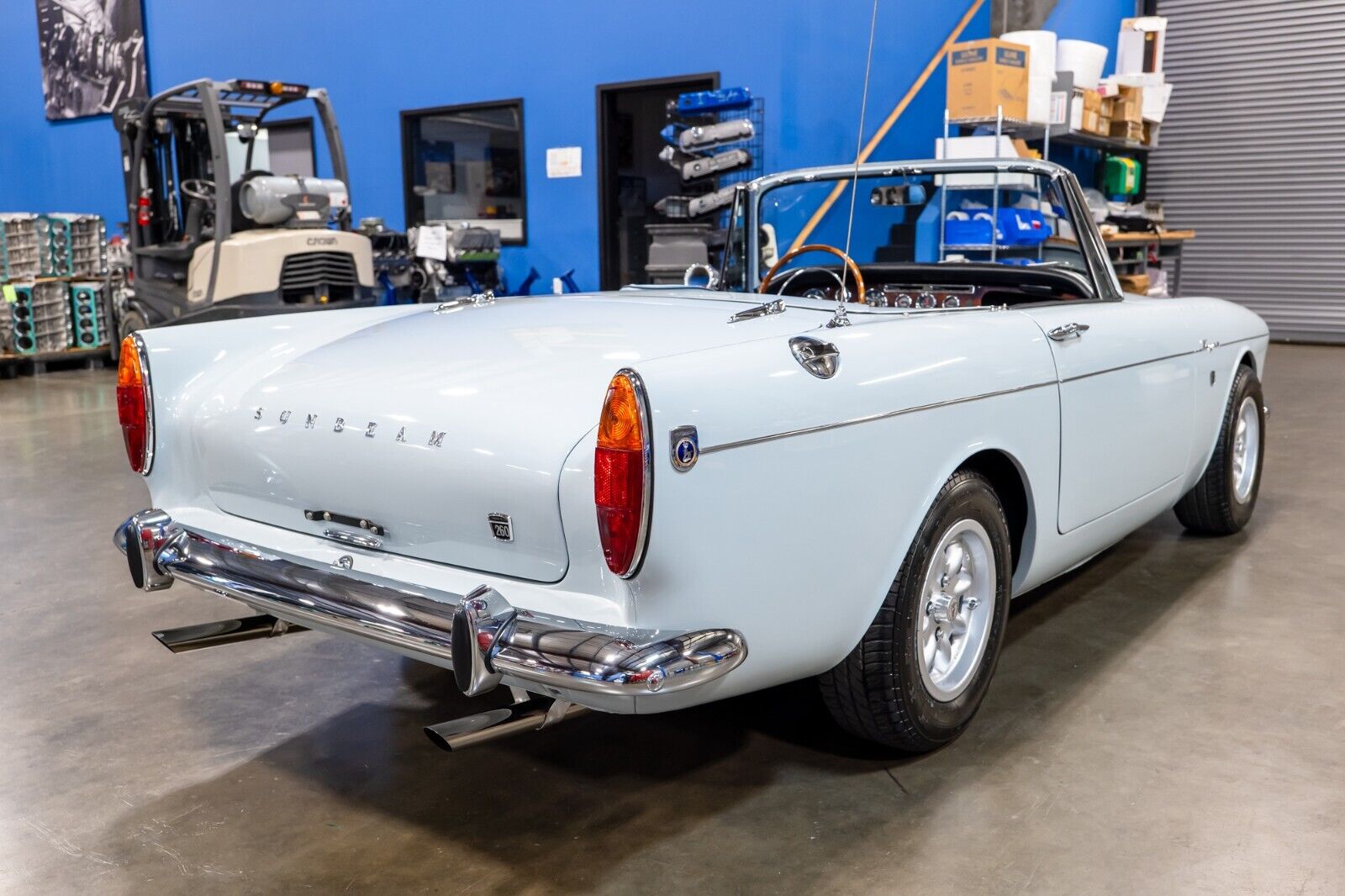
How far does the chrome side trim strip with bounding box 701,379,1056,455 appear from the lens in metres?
1.82

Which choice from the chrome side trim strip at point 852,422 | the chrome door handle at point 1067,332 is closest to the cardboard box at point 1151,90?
the chrome door handle at point 1067,332

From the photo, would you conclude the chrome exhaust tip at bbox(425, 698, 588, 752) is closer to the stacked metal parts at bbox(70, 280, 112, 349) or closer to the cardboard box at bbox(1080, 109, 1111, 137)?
the cardboard box at bbox(1080, 109, 1111, 137)

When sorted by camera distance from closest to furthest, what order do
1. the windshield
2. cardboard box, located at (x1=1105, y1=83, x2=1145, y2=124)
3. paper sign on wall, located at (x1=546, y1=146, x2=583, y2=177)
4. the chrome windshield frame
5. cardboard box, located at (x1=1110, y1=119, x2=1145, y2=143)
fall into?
the chrome windshield frame
the windshield
paper sign on wall, located at (x1=546, y1=146, x2=583, y2=177)
cardboard box, located at (x1=1105, y1=83, x2=1145, y2=124)
cardboard box, located at (x1=1110, y1=119, x2=1145, y2=143)

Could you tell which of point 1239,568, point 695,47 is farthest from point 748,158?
point 1239,568

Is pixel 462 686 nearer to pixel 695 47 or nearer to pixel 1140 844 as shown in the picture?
pixel 1140 844

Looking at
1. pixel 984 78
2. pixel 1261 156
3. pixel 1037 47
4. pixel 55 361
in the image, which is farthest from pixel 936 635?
pixel 1261 156

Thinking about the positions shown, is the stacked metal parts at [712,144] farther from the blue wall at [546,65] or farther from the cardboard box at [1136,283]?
the cardboard box at [1136,283]

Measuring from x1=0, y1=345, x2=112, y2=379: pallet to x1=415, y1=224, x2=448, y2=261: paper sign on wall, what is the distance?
12.0ft

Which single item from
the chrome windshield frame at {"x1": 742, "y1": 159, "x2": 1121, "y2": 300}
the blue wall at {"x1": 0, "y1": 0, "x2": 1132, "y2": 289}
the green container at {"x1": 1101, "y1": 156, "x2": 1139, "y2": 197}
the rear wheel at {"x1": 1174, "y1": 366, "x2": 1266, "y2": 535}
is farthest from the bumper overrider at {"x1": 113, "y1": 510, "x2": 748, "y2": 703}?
the green container at {"x1": 1101, "y1": 156, "x2": 1139, "y2": 197}

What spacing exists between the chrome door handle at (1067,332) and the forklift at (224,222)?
6382 millimetres

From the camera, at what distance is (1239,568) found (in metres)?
3.85

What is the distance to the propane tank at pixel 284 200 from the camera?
8.49 meters

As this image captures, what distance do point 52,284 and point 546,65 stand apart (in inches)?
196

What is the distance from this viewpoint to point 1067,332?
8.89 ft
